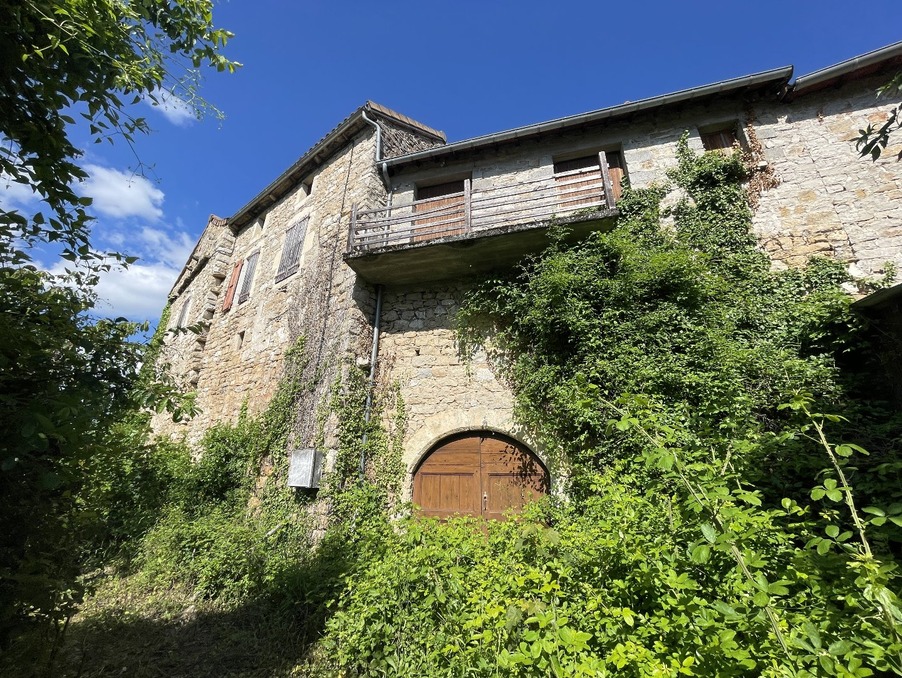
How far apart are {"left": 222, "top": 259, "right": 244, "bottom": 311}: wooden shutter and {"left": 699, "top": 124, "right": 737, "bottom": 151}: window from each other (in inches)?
437

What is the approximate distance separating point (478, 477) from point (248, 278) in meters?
8.32

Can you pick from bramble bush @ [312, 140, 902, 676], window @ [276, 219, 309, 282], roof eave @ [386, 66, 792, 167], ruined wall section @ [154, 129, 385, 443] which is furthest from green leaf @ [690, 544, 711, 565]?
window @ [276, 219, 309, 282]

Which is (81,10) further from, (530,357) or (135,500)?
(135,500)

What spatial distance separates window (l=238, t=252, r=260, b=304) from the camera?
10.1 meters

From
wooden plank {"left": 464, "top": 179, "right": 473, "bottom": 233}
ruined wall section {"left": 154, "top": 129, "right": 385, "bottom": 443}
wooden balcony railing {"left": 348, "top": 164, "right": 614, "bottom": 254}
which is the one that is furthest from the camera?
ruined wall section {"left": 154, "top": 129, "right": 385, "bottom": 443}

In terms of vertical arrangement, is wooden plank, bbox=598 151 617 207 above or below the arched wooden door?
above

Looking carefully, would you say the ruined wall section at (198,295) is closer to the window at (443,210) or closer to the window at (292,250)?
the window at (292,250)

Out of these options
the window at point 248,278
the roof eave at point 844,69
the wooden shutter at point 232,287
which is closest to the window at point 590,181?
the roof eave at point 844,69

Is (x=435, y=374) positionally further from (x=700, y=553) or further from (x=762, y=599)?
(x=762, y=599)

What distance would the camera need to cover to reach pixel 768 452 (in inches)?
135

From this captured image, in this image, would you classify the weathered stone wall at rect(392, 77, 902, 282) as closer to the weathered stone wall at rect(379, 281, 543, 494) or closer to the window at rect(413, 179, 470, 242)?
the window at rect(413, 179, 470, 242)

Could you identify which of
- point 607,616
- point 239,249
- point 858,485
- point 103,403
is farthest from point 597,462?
point 239,249

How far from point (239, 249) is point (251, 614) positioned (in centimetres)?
1014

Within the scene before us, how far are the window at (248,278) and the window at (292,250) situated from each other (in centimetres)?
151
